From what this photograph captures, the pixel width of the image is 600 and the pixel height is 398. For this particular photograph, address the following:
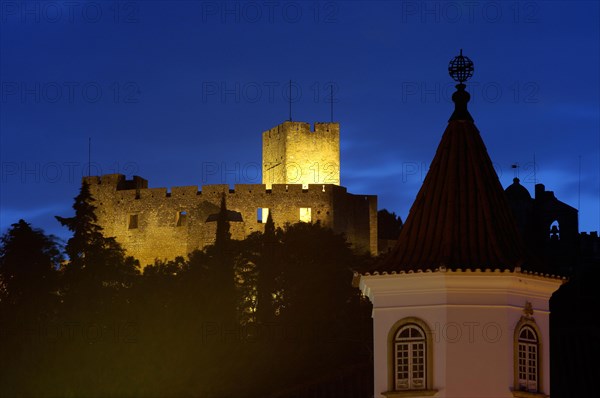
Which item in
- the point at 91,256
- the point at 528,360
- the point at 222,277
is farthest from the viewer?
the point at 91,256

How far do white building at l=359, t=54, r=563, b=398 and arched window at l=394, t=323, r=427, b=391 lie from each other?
16 millimetres

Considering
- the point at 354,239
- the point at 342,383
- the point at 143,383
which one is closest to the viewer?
the point at 342,383

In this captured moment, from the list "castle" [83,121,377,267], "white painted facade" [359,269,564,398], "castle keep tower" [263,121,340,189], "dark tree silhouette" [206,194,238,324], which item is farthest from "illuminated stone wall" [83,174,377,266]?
"white painted facade" [359,269,564,398]

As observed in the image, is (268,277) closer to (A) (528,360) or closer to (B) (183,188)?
(B) (183,188)

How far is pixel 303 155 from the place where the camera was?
9788 cm

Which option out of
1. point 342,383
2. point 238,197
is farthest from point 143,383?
point 238,197

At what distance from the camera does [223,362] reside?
73.7 metres

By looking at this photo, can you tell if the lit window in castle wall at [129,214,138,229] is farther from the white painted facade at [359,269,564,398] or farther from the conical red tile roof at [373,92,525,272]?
the white painted facade at [359,269,564,398]

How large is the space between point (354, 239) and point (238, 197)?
253 inches

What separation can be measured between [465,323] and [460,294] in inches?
18.2

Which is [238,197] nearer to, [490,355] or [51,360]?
[51,360]

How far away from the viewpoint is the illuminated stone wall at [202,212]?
298 feet

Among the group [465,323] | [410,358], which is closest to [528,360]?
[465,323]

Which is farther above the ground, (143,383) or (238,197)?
(238,197)
